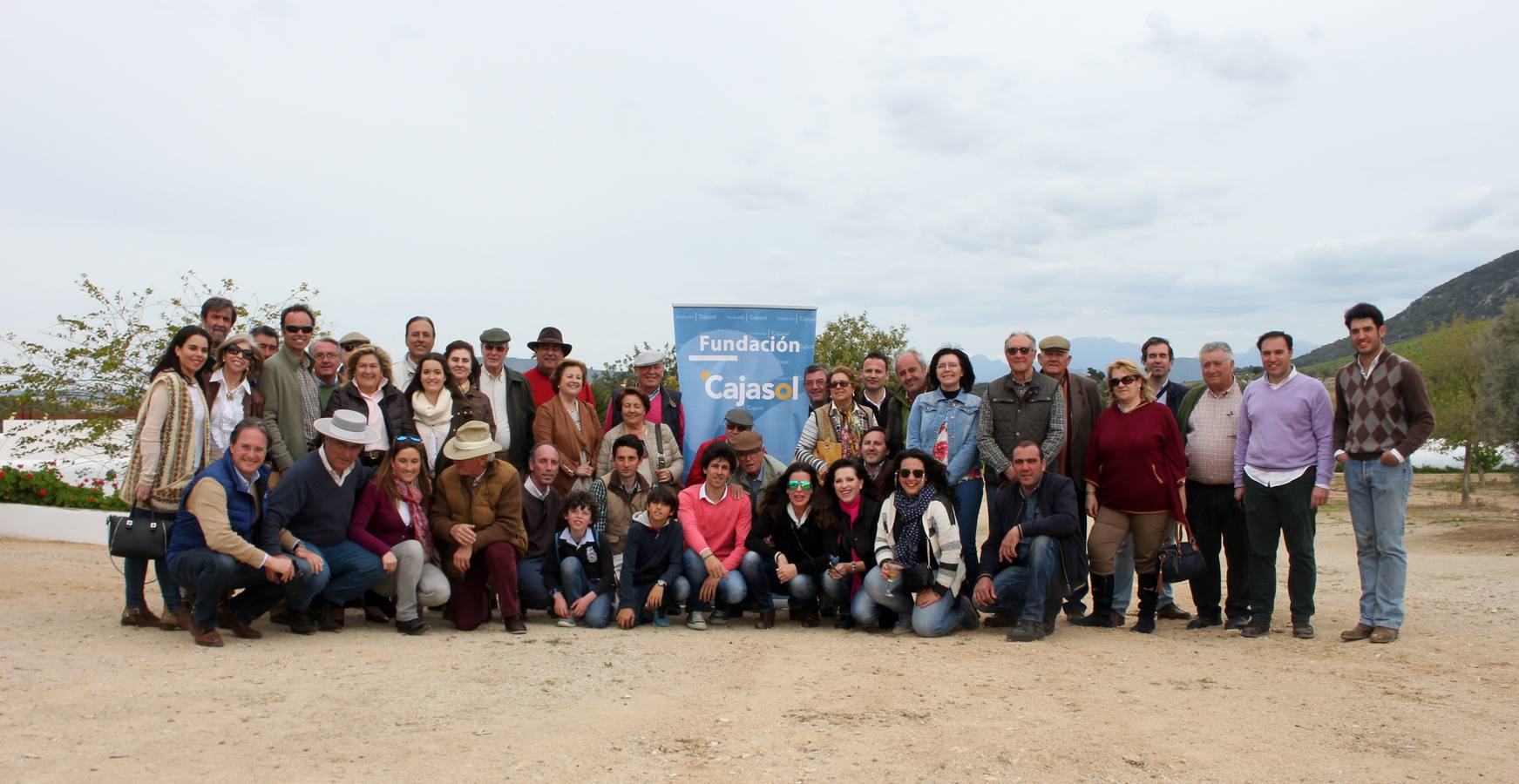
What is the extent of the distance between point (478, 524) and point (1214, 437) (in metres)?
5.30

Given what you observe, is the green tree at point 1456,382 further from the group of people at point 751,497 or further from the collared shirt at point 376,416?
the collared shirt at point 376,416

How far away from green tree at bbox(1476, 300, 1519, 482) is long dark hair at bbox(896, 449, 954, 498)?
16.9 meters

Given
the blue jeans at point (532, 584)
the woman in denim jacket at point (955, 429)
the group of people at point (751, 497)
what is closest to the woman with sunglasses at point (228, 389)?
the group of people at point (751, 497)

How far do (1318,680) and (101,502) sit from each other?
15.1 metres

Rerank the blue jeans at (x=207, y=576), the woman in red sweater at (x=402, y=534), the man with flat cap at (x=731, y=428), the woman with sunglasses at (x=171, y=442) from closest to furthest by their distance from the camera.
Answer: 1. the blue jeans at (x=207, y=576)
2. the woman with sunglasses at (x=171, y=442)
3. the woman in red sweater at (x=402, y=534)
4. the man with flat cap at (x=731, y=428)

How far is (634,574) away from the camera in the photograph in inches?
291

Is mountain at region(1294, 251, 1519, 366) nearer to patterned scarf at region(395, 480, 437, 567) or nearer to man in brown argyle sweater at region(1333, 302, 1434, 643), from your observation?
man in brown argyle sweater at region(1333, 302, 1434, 643)

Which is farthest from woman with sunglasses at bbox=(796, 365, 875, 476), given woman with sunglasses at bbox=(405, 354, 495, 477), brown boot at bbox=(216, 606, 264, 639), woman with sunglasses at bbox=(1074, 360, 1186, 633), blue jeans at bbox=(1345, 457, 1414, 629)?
brown boot at bbox=(216, 606, 264, 639)

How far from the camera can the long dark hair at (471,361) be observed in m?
7.70

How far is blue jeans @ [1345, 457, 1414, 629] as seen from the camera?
262 inches

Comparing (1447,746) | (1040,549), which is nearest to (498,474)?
(1040,549)

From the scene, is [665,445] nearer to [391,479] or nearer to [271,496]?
[391,479]

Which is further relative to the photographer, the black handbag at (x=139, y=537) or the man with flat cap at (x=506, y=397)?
the man with flat cap at (x=506, y=397)

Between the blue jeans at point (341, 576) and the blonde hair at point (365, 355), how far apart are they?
1267mm
